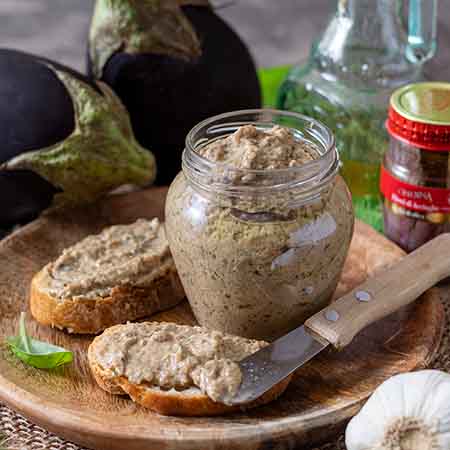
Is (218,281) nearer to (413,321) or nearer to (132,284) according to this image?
(132,284)

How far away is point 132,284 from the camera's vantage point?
262cm

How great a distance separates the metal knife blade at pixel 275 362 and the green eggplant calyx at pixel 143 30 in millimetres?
1417

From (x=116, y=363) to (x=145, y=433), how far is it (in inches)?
8.5

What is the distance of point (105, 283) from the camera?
2.60 metres

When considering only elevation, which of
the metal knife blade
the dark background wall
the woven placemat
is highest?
the metal knife blade

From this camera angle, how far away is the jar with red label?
2.78 metres

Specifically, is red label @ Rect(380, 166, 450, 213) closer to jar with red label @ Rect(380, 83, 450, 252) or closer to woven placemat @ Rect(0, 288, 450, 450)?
jar with red label @ Rect(380, 83, 450, 252)

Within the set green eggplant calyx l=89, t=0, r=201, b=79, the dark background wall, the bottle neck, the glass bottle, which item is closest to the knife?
the glass bottle

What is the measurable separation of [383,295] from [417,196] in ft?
→ 1.73

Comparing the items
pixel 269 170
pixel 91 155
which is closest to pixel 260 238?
pixel 269 170

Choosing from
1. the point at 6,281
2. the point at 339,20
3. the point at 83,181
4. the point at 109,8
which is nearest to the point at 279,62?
the point at 339,20

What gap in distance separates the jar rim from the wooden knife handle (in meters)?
0.33

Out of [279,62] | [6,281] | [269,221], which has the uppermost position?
[269,221]

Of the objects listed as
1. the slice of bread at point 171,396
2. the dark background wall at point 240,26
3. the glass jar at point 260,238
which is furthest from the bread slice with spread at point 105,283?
the dark background wall at point 240,26
